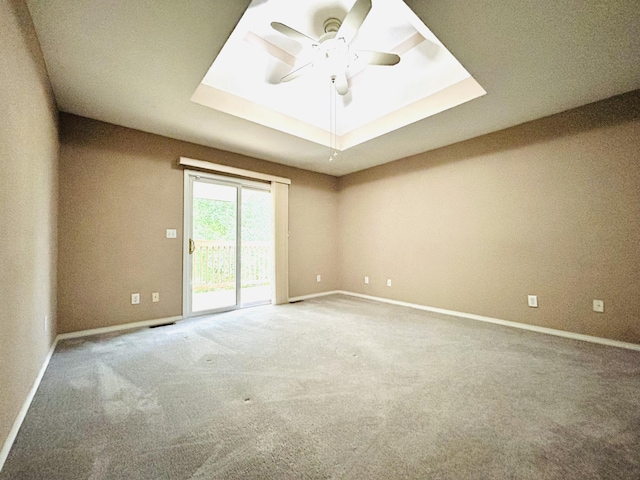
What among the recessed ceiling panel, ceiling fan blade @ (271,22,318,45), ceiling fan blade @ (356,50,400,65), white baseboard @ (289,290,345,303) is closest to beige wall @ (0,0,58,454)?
the recessed ceiling panel

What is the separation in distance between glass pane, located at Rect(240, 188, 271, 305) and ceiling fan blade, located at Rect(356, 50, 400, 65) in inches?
101

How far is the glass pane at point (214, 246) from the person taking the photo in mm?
3654

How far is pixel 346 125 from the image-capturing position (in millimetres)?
3699

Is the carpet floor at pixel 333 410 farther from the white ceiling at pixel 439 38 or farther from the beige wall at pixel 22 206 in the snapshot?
the white ceiling at pixel 439 38

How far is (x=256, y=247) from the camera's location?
14.4 feet

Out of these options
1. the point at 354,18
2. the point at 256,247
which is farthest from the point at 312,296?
the point at 354,18

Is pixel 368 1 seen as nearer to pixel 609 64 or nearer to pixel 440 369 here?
pixel 609 64

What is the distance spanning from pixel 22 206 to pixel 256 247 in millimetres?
2959

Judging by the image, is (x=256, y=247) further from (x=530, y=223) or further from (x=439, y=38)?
(x=530, y=223)

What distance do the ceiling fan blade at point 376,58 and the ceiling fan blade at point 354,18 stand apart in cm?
21

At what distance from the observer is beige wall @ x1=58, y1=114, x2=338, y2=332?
2.72 meters

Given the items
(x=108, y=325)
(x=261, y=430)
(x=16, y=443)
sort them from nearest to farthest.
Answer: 1. (x=16, y=443)
2. (x=261, y=430)
3. (x=108, y=325)

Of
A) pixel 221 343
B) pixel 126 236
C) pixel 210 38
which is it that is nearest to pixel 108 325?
pixel 126 236

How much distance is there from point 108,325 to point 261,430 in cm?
260
